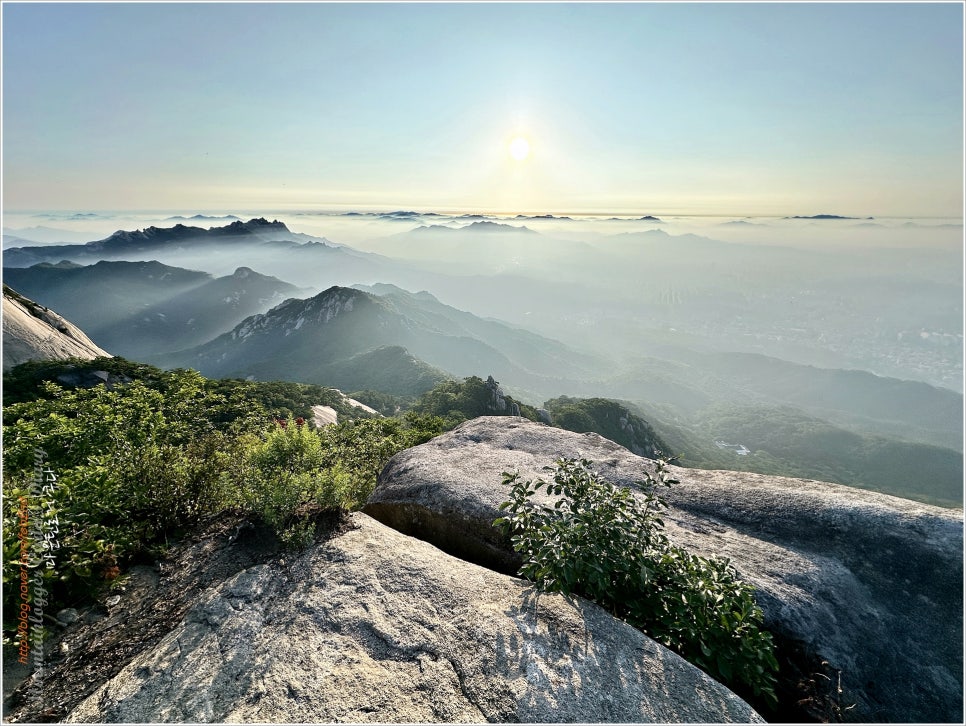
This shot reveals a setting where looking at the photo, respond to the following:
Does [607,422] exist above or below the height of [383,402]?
above

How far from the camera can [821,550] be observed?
7.75 m

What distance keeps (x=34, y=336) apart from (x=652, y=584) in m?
75.2

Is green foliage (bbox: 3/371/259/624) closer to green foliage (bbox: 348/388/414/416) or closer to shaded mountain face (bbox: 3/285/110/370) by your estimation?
shaded mountain face (bbox: 3/285/110/370)

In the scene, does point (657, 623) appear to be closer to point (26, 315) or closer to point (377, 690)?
point (377, 690)

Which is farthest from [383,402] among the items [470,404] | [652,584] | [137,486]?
[652,584]

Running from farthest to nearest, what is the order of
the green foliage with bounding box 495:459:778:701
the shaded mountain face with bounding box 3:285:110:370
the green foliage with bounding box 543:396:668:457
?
the green foliage with bounding box 543:396:668:457 → the shaded mountain face with bounding box 3:285:110:370 → the green foliage with bounding box 495:459:778:701

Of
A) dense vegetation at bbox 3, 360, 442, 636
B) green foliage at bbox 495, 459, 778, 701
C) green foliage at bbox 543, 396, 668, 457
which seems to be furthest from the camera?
green foliage at bbox 543, 396, 668, 457

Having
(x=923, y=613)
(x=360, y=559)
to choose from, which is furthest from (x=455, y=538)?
(x=923, y=613)

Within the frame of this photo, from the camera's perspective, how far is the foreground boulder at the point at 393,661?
425 cm

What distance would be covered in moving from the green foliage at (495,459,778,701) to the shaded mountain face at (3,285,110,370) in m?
66.9

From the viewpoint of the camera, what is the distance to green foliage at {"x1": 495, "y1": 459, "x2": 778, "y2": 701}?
5.15m

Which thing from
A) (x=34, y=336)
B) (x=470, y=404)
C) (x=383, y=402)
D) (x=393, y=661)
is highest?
(x=393, y=661)

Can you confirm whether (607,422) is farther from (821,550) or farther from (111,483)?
(111,483)

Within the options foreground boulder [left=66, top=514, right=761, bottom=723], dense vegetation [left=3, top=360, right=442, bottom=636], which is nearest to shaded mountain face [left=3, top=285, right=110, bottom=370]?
dense vegetation [left=3, top=360, right=442, bottom=636]
